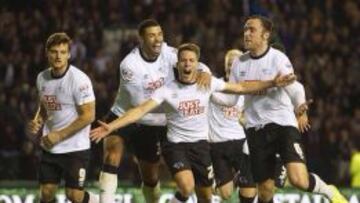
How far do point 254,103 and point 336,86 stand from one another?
8.84 meters

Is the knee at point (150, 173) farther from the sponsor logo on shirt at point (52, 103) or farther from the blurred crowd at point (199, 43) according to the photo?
the blurred crowd at point (199, 43)

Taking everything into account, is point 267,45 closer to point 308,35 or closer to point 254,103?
point 254,103

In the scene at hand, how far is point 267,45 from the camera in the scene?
43.9 ft

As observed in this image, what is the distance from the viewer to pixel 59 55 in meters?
13.1

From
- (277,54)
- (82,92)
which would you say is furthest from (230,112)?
(82,92)

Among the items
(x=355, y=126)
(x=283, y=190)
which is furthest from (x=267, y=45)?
(x=355, y=126)

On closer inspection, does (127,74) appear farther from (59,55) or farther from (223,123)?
(223,123)

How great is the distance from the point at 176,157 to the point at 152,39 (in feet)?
4.47

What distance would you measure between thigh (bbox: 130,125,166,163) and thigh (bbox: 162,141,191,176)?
0.62m

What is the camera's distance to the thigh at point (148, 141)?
1402 centimetres

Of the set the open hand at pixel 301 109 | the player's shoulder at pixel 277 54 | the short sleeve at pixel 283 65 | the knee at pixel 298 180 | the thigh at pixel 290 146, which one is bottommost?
the knee at pixel 298 180

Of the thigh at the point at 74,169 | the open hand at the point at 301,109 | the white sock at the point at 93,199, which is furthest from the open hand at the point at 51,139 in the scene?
the open hand at the point at 301,109

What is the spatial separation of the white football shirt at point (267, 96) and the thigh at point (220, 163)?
1.45 meters

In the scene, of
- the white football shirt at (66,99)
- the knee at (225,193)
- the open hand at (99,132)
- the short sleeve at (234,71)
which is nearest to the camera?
the open hand at (99,132)
